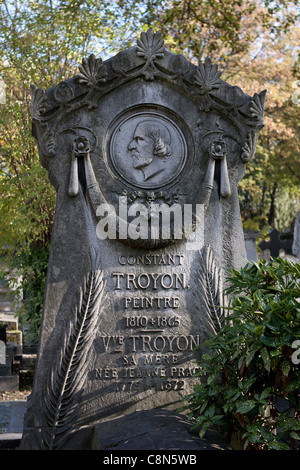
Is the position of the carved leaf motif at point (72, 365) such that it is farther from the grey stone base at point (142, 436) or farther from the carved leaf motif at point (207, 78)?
the carved leaf motif at point (207, 78)

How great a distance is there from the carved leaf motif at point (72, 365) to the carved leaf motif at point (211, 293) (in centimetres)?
94

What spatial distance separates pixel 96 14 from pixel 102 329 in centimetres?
875

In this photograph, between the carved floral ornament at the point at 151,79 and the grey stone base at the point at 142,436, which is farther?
the carved floral ornament at the point at 151,79

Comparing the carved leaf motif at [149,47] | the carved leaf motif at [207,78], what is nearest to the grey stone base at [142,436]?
the carved leaf motif at [207,78]

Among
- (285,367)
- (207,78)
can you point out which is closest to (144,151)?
(207,78)

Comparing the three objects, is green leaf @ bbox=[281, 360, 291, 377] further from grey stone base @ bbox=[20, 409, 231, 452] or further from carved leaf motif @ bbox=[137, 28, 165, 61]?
carved leaf motif @ bbox=[137, 28, 165, 61]

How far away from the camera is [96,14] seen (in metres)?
12.2

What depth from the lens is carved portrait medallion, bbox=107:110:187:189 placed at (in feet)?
18.2

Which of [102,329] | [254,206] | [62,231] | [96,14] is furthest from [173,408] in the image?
[254,206]

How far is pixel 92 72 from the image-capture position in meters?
5.46

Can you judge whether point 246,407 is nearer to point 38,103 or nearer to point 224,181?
point 224,181

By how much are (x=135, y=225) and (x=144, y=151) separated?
70cm

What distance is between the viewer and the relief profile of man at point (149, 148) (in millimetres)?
5559
